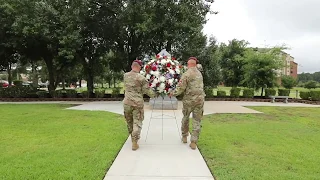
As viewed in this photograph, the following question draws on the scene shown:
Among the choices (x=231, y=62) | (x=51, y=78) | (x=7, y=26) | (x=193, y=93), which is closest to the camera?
(x=193, y=93)

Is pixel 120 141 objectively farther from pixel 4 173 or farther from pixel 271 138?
pixel 271 138

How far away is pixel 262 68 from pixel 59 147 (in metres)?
15.5

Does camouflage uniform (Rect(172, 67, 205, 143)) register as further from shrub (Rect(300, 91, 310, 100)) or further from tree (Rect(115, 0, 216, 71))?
shrub (Rect(300, 91, 310, 100))

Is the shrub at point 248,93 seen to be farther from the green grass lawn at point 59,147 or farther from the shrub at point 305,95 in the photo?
the green grass lawn at point 59,147

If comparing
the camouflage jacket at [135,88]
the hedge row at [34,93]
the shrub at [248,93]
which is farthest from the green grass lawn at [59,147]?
the shrub at [248,93]

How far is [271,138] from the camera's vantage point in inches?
269

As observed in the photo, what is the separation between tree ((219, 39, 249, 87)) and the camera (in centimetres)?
3444

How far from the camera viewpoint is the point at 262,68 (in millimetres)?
18156

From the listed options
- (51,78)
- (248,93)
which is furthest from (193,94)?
(51,78)

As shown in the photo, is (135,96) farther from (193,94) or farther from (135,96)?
(193,94)

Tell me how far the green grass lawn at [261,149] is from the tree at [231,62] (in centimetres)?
2575

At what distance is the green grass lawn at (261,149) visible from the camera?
14.5ft

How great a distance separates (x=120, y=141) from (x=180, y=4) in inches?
420

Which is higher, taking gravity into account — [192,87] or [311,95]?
[192,87]
